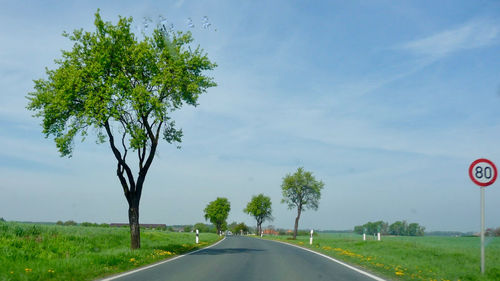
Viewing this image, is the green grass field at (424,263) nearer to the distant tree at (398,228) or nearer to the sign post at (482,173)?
the sign post at (482,173)

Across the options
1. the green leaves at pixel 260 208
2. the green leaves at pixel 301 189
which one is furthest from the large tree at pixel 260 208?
the green leaves at pixel 301 189

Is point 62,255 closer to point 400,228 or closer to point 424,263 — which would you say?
point 424,263

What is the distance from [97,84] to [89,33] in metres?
2.45

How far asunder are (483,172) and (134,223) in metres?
14.9

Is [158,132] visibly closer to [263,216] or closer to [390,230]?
[263,216]

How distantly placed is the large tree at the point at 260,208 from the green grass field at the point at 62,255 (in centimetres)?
7964

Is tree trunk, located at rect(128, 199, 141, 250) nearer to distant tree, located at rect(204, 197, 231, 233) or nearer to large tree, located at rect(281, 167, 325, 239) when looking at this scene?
large tree, located at rect(281, 167, 325, 239)

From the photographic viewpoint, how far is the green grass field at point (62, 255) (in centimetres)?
1061

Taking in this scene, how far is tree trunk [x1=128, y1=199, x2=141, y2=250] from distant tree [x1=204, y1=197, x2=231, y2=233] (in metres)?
109

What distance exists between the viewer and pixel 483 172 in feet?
37.6

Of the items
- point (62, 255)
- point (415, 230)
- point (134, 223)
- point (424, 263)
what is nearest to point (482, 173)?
point (424, 263)

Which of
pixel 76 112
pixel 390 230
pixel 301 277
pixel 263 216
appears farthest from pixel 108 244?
pixel 390 230

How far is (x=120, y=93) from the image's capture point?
760 inches

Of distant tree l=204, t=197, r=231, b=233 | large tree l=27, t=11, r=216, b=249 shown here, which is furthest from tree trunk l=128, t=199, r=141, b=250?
distant tree l=204, t=197, r=231, b=233
